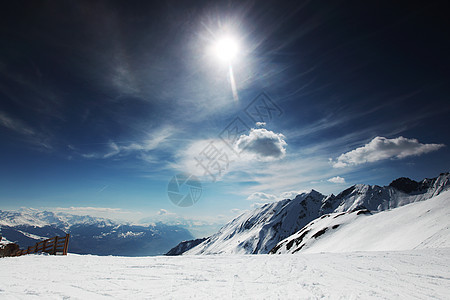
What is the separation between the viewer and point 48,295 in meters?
7.13

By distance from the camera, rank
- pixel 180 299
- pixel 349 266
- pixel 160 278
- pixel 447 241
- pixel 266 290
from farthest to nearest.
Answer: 1. pixel 447 241
2. pixel 349 266
3. pixel 160 278
4. pixel 266 290
5. pixel 180 299

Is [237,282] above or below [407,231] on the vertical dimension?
above

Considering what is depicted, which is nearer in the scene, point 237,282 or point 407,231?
point 237,282

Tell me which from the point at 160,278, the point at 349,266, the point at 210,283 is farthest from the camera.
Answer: the point at 349,266

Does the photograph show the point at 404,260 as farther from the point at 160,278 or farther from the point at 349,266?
the point at 160,278

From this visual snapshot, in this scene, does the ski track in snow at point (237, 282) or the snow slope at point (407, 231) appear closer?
the ski track in snow at point (237, 282)

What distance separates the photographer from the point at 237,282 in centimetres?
876

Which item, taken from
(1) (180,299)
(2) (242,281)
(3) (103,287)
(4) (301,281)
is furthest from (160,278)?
(4) (301,281)

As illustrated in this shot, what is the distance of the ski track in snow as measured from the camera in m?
7.26

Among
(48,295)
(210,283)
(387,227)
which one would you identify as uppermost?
(48,295)

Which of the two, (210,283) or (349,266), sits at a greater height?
(210,283)

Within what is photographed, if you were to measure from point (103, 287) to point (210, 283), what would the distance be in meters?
4.55

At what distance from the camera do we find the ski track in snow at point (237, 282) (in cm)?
726

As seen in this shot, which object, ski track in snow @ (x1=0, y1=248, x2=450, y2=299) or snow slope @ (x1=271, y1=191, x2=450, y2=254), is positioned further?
snow slope @ (x1=271, y1=191, x2=450, y2=254)
